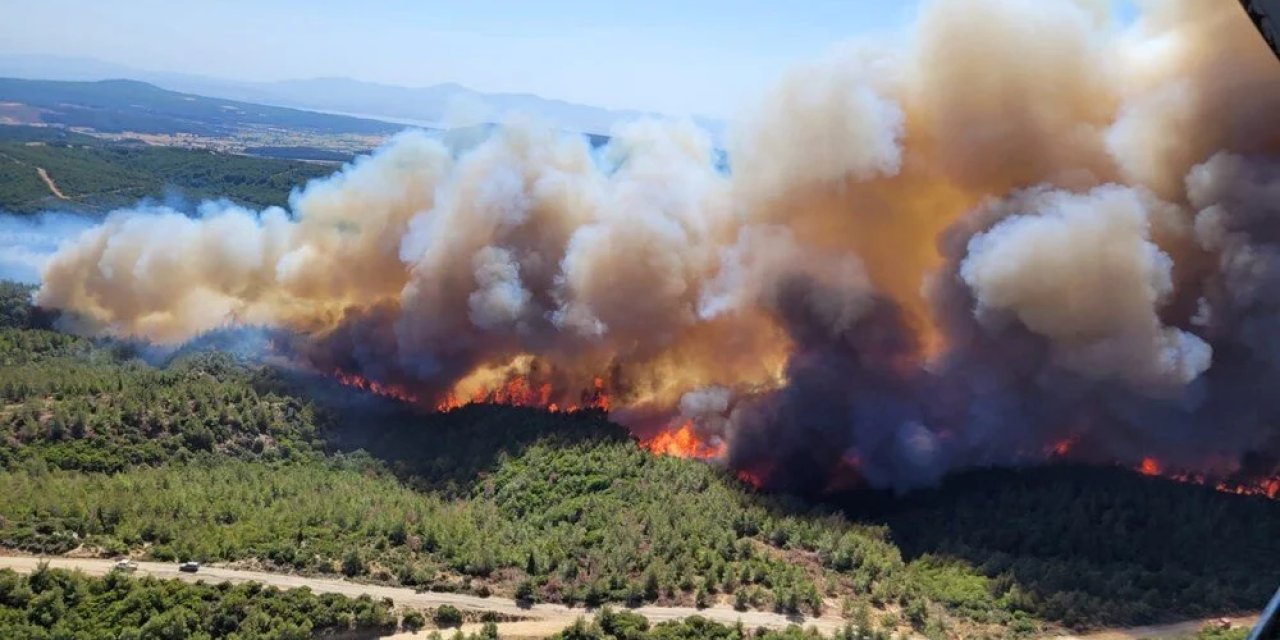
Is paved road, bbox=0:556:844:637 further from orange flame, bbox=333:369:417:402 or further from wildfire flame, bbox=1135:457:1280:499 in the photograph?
orange flame, bbox=333:369:417:402

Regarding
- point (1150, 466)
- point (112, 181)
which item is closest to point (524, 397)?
point (1150, 466)

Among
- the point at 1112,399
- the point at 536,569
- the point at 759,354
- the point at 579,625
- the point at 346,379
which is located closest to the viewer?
the point at 579,625

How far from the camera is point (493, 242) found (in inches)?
2596

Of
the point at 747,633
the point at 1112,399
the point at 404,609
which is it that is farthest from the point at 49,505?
the point at 1112,399

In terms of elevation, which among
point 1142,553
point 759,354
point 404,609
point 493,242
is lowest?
point 404,609

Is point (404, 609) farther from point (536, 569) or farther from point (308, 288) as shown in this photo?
point (308, 288)

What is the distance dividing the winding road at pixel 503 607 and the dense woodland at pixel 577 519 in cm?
75

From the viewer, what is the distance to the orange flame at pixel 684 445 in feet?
183

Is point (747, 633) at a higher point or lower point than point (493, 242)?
lower

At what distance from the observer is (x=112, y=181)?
16988 cm

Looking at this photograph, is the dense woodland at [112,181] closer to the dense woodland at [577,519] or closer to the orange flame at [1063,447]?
the dense woodland at [577,519]

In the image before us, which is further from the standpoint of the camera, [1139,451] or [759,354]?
[759,354]

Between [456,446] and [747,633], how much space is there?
27.9 metres

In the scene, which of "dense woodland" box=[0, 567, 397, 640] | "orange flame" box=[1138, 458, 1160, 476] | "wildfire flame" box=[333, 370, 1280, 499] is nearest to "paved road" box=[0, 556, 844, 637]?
"dense woodland" box=[0, 567, 397, 640]
